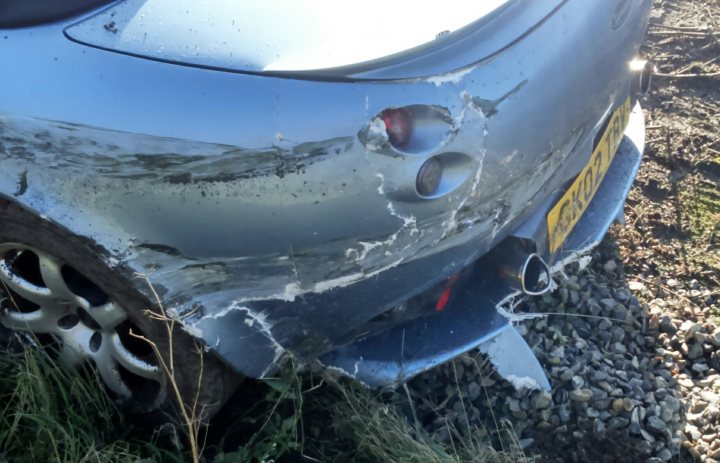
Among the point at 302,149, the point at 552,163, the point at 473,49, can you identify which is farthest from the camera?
the point at 552,163

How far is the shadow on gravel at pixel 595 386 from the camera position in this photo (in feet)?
7.84

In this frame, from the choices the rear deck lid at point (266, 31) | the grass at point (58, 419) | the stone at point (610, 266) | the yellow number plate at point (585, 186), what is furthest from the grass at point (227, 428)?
the stone at point (610, 266)

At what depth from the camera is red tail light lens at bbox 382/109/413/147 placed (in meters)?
1.67

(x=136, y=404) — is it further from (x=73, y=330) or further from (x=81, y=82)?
(x=81, y=82)

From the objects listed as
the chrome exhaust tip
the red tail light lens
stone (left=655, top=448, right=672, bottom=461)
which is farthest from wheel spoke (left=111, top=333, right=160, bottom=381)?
stone (left=655, top=448, right=672, bottom=461)

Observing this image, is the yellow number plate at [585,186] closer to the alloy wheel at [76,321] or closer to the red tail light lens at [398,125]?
the red tail light lens at [398,125]

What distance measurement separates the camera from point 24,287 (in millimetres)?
2082

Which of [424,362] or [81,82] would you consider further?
[424,362]

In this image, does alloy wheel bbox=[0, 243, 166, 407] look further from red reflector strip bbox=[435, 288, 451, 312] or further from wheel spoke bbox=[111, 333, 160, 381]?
red reflector strip bbox=[435, 288, 451, 312]

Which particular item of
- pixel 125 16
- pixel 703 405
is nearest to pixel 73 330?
pixel 125 16

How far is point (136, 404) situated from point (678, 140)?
283cm

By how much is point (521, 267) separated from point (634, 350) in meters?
0.88

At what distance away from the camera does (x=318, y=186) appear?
66.2 inches

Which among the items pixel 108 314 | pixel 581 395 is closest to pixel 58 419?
pixel 108 314
